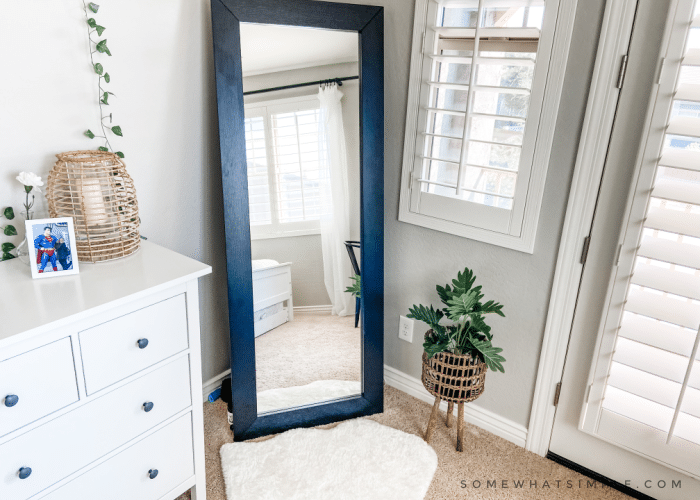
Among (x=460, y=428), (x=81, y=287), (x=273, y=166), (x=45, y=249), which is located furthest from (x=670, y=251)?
(x=45, y=249)

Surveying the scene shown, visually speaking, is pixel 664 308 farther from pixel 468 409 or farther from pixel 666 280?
pixel 468 409

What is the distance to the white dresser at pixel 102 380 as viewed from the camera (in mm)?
1076

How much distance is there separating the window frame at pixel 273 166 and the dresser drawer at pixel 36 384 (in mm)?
785

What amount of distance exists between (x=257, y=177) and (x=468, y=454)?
1.34 m

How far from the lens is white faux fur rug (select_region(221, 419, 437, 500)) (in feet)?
5.46

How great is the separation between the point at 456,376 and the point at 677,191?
92cm

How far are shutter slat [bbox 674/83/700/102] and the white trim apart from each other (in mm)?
166

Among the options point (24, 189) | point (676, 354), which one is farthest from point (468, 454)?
point (24, 189)

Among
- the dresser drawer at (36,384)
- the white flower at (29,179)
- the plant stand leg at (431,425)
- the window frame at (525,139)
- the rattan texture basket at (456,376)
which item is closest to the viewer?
the dresser drawer at (36,384)

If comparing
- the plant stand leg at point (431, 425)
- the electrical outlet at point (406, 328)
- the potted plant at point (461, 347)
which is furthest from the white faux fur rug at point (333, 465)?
the electrical outlet at point (406, 328)

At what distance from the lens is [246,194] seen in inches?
67.8

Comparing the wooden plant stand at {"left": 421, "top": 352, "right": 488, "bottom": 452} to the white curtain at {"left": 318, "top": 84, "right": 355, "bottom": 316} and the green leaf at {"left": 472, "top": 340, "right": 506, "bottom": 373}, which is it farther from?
the white curtain at {"left": 318, "top": 84, "right": 355, "bottom": 316}

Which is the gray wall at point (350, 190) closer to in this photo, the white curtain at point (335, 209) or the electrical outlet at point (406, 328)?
the white curtain at point (335, 209)

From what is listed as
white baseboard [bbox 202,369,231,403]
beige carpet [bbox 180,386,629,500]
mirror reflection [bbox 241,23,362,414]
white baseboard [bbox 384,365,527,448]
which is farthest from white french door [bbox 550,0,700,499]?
white baseboard [bbox 202,369,231,403]
